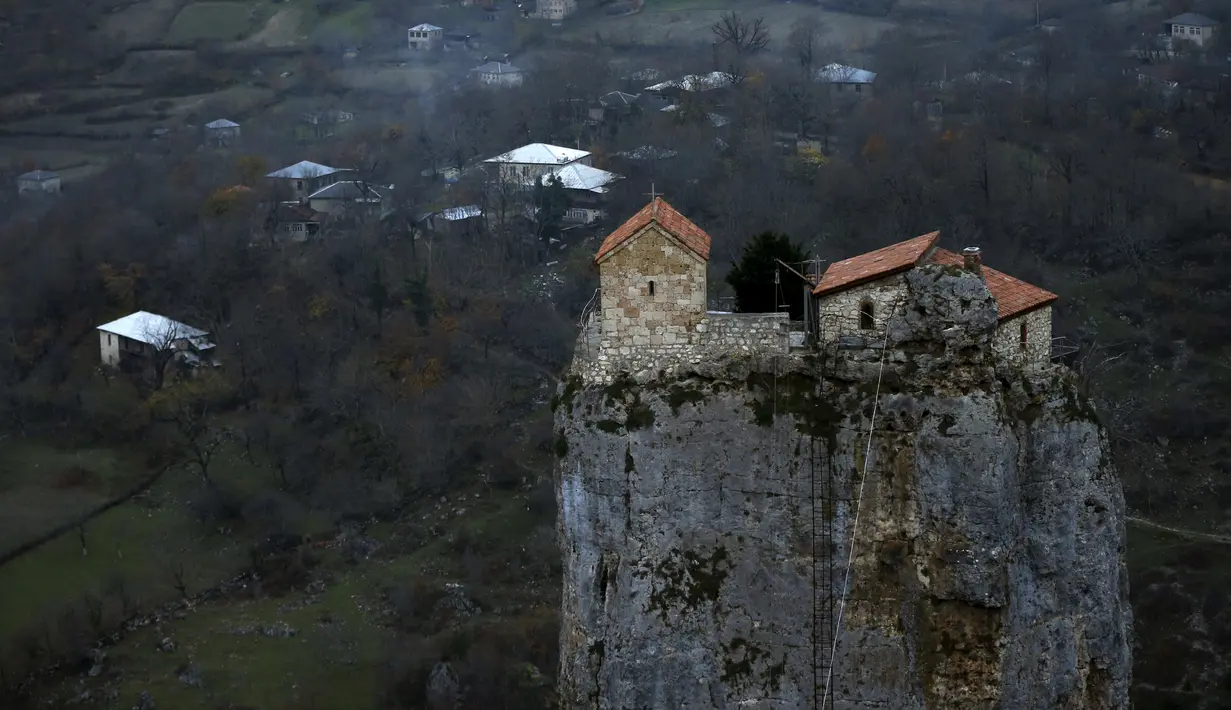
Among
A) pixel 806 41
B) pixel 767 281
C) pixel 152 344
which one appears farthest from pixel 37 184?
pixel 767 281

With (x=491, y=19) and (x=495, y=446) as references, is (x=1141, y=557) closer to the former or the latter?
(x=495, y=446)

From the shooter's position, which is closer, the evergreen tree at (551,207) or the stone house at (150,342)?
the stone house at (150,342)

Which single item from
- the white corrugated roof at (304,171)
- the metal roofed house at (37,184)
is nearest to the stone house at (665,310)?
the white corrugated roof at (304,171)

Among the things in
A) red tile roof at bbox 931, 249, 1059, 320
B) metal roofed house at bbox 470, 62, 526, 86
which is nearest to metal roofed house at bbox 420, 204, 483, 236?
metal roofed house at bbox 470, 62, 526, 86

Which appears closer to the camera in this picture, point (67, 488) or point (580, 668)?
point (580, 668)

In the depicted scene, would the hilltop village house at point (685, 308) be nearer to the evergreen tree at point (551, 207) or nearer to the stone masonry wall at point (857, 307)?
the stone masonry wall at point (857, 307)

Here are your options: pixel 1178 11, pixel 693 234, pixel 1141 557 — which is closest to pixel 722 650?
pixel 693 234

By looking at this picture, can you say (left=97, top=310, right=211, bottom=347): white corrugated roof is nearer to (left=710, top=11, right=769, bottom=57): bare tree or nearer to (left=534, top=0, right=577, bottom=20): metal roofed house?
(left=710, top=11, right=769, bottom=57): bare tree
